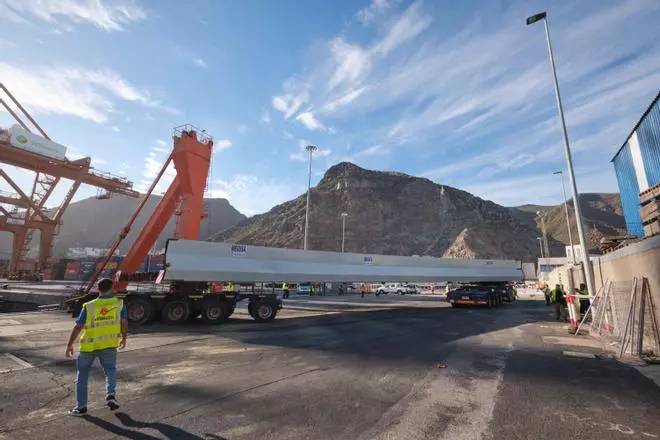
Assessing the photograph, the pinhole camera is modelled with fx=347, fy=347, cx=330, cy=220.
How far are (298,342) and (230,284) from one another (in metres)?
6.91

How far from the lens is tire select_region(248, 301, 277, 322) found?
1516cm

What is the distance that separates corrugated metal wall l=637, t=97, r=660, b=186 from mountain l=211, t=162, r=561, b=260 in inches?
2508

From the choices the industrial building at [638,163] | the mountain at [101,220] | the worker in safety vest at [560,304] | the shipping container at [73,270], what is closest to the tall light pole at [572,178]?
the worker in safety vest at [560,304]

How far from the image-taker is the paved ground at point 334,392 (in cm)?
404

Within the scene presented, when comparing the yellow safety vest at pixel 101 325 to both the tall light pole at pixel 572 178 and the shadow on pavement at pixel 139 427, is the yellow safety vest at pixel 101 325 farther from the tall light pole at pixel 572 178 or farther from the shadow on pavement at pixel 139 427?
the tall light pole at pixel 572 178

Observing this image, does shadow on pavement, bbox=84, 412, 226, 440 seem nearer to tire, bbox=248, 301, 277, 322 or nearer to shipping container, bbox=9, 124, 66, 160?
tire, bbox=248, 301, 277, 322

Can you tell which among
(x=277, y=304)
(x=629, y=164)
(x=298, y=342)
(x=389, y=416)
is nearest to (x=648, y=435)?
(x=389, y=416)

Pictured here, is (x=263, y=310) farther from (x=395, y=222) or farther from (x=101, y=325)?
(x=395, y=222)

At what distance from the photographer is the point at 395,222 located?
107 metres

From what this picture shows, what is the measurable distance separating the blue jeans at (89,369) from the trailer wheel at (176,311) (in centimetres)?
991

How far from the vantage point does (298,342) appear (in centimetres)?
982

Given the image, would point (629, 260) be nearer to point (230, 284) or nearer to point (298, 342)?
point (298, 342)

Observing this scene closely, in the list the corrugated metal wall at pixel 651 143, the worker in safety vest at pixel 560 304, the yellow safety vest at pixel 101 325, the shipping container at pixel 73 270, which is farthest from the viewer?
the shipping container at pixel 73 270

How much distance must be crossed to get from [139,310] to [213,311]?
2.77 m
